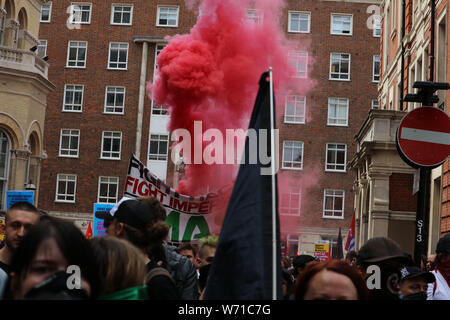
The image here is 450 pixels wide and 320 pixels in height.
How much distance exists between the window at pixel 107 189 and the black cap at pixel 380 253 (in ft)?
142

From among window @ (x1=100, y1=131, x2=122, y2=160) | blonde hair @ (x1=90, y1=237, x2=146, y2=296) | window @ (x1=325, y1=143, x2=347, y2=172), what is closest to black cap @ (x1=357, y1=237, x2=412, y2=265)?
blonde hair @ (x1=90, y1=237, x2=146, y2=296)

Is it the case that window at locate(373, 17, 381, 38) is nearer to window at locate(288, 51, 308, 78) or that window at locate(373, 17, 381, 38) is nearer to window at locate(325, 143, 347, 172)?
window at locate(288, 51, 308, 78)

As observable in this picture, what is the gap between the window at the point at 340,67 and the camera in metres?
48.8

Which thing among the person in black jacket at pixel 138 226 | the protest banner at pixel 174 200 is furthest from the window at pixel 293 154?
the person in black jacket at pixel 138 226

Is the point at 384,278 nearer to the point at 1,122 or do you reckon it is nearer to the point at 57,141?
the point at 1,122

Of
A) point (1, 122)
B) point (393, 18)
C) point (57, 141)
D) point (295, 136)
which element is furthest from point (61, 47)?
point (393, 18)

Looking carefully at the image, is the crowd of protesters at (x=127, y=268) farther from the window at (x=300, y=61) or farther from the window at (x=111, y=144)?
the window at (x=111, y=144)

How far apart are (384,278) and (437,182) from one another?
15.5 meters

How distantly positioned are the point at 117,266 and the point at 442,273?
3983mm

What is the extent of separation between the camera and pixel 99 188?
4759 centimetres

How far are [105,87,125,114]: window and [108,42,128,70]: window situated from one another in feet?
5.28

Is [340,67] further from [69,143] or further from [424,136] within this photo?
[424,136]

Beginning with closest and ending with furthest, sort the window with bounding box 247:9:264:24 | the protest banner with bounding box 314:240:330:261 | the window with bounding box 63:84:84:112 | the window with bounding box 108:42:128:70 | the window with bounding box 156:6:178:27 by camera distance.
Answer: the window with bounding box 247:9:264:24 → the protest banner with bounding box 314:240:330:261 → the window with bounding box 63:84:84:112 → the window with bounding box 108:42:128:70 → the window with bounding box 156:6:178:27

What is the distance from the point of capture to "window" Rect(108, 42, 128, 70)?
1930 inches
